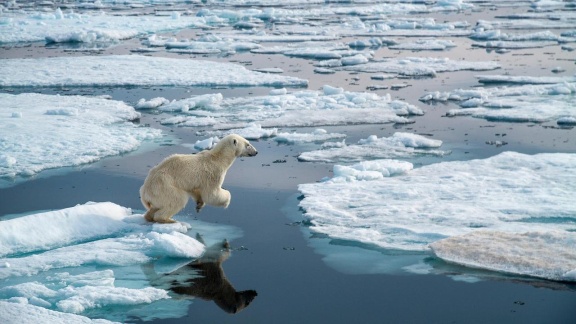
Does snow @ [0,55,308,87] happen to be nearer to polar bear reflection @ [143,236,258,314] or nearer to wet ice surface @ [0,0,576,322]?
wet ice surface @ [0,0,576,322]

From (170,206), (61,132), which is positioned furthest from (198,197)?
(61,132)

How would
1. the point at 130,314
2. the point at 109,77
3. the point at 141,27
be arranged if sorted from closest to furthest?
1. the point at 130,314
2. the point at 109,77
3. the point at 141,27

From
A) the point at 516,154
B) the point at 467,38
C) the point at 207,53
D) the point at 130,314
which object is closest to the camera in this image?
the point at 130,314

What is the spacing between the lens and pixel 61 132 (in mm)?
9328

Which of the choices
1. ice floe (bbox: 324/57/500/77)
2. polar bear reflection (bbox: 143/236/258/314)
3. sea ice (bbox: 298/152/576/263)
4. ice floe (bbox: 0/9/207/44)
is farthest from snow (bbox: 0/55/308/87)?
polar bear reflection (bbox: 143/236/258/314)

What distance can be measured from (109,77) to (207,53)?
12.8 feet

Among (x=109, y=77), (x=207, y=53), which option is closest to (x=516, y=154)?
(x=109, y=77)

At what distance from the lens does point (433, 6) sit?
1134 inches

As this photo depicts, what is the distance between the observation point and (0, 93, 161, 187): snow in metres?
8.24

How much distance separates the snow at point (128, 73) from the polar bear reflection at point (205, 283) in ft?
25.9

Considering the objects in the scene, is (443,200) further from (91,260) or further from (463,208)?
(91,260)

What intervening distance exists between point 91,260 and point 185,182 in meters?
0.99

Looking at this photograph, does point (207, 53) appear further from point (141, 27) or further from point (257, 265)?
point (257, 265)

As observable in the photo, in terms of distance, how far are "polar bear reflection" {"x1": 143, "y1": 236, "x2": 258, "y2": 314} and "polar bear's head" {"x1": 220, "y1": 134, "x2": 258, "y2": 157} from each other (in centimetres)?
111
